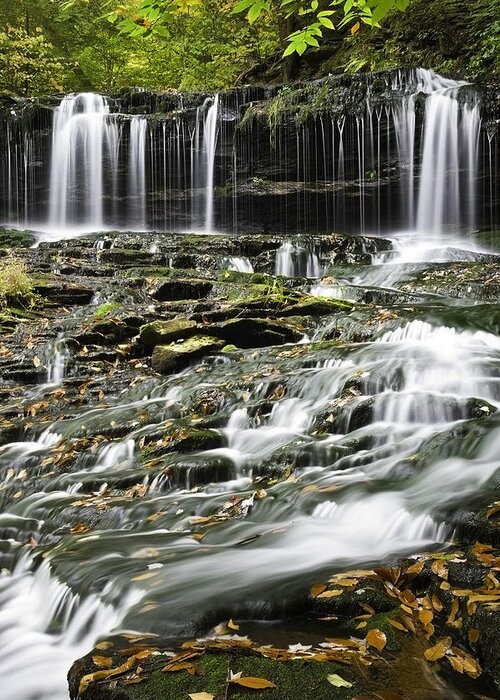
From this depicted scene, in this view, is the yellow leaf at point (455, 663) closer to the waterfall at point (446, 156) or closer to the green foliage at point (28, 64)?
the waterfall at point (446, 156)

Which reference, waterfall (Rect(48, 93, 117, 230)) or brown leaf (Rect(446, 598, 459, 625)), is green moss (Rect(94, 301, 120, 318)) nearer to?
brown leaf (Rect(446, 598, 459, 625))

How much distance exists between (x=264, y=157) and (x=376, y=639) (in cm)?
1719

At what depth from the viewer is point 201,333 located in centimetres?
897

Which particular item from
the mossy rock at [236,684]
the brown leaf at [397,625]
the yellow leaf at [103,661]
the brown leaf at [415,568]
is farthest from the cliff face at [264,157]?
the yellow leaf at [103,661]

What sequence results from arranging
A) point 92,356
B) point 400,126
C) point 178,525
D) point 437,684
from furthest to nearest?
point 400,126
point 92,356
point 178,525
point 437,684

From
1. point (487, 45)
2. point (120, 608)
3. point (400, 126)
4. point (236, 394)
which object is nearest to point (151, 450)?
point (236, 394)

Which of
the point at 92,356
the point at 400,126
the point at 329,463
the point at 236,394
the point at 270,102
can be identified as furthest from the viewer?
the point at 270,102

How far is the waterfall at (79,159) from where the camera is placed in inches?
776

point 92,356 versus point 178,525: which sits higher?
point 92,356

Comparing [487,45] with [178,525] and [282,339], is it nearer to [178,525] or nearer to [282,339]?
[282,339]

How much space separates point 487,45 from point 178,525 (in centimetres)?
1703

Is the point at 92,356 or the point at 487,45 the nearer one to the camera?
the point at 92,356

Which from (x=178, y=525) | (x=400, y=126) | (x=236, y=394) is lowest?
(x=178, y=525)

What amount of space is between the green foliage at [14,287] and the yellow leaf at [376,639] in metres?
9.59
